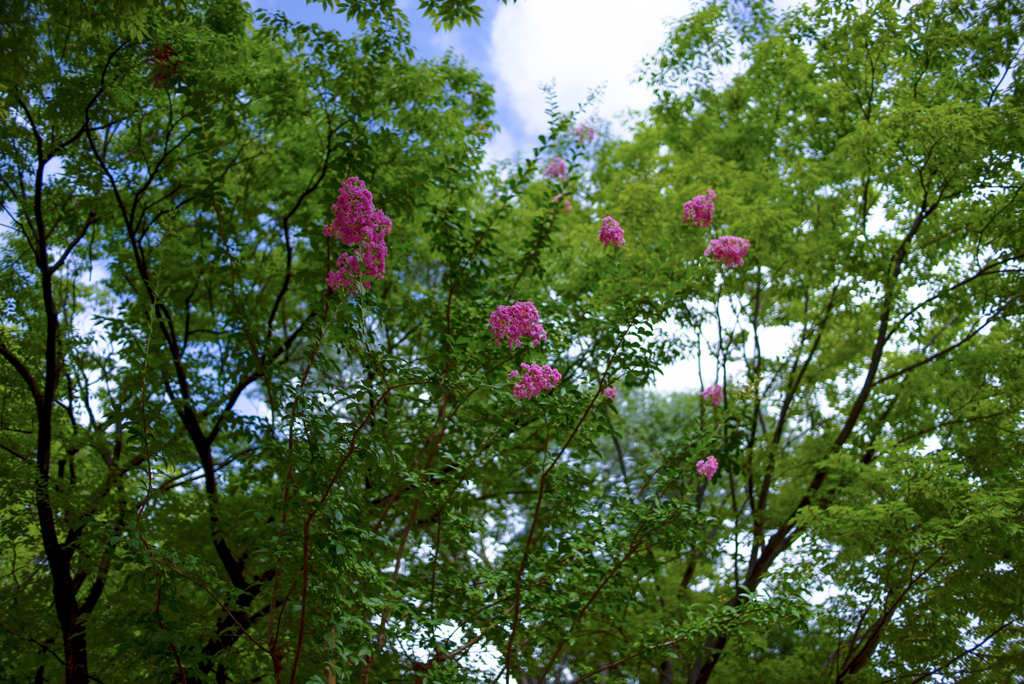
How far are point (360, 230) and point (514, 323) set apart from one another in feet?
4.04

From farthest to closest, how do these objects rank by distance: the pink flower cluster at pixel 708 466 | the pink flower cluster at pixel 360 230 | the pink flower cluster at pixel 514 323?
the pink flower cluster at pixel 708 466
the pink flower cluster at pixel 360 230
the pink flower cluster at pixel 514 323

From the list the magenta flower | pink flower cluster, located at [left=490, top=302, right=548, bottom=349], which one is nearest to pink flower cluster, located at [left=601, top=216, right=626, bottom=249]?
pink flower cluster, located at [left=490, top=302, right=548, bottom=349]

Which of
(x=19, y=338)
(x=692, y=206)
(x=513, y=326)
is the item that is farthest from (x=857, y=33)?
(x=19, y=338)

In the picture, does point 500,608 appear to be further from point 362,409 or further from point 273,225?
point 273,225

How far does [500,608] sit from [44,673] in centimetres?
373

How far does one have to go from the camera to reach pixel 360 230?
3998mm

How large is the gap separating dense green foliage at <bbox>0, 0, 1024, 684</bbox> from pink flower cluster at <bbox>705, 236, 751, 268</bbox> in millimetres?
351

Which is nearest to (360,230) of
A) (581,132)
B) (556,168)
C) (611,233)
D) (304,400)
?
(304,400)

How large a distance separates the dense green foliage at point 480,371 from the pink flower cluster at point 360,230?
359 millimetres

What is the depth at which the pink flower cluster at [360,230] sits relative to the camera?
376 centimetres

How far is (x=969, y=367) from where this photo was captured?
6359 mm

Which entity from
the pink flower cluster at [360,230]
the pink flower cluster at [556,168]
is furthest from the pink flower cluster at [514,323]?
the pink flower cluster at [556,168]

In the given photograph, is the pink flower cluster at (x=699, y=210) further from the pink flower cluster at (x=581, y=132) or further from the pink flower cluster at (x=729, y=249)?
the pink flower cluster at (x=581, y=132)

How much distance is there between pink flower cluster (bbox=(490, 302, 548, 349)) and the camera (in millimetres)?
3447
